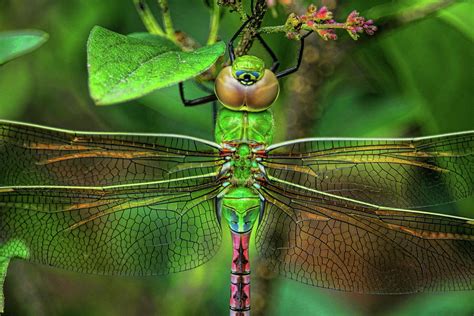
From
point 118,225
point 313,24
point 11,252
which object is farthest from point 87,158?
point 313,24

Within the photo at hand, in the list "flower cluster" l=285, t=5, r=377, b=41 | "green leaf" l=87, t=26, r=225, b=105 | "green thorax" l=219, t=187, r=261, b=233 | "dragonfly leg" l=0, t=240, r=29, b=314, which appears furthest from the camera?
"green thorax" l=219, t=187, r=261, b=233

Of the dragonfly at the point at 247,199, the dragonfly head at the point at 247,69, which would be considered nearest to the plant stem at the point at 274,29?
the dragonfly head at the point at 247,69

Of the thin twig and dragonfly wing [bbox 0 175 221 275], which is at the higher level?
the thin twig

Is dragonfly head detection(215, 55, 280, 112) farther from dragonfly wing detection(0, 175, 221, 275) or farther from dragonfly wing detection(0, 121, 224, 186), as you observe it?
dragonfly wing detection(0, 175, 221, 275)

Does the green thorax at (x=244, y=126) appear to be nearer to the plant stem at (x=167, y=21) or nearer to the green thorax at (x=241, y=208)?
the green thorax at (x=241, y=208)

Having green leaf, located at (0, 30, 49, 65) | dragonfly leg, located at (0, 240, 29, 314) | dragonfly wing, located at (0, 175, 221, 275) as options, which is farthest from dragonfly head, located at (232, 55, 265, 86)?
dragonfly leg, located at (0, 240, 29, 314)

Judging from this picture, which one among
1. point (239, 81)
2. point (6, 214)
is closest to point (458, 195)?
point (239, 81)

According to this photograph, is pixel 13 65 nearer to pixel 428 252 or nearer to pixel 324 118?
pixel 324 118
